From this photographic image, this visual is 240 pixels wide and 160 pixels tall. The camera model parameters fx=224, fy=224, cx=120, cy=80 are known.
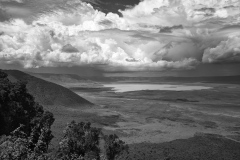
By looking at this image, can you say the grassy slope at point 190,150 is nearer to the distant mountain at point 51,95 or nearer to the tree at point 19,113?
the tree at point 19,113

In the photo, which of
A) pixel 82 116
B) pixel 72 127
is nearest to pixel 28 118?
pixel 72 127

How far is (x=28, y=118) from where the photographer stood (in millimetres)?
32281

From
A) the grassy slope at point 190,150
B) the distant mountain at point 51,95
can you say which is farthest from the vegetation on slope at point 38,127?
the distant mountain at point 51,95

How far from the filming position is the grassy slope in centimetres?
3481

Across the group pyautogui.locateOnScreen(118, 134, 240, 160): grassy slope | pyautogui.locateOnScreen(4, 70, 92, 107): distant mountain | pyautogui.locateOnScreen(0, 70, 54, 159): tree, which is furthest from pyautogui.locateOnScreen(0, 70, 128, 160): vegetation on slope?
pyautogui.locateOnScreen(4, 70, 92, 107): distant mountain

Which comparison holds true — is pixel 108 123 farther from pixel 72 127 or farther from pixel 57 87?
pixel 57 87

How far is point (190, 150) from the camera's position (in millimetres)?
38188

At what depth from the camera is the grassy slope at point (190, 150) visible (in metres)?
34.8

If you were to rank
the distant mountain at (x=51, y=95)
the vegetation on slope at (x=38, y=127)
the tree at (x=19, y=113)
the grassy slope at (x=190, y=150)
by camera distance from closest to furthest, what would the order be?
the vegetation on slope at (x=38, y=127), the tree at (x=19, y=113), the grassy slope at (x=190, y=150), the distant mountain at (x=51, y=95)

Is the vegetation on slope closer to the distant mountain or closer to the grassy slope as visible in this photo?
the grassy slope

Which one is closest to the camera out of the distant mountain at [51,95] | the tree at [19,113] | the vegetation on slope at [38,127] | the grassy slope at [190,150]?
the vegetation on slope at [38,127]

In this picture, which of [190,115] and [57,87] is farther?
[57,87]

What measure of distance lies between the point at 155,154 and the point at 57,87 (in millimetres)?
72413

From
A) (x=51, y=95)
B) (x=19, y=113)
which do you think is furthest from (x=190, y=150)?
(x=51, y=95)
